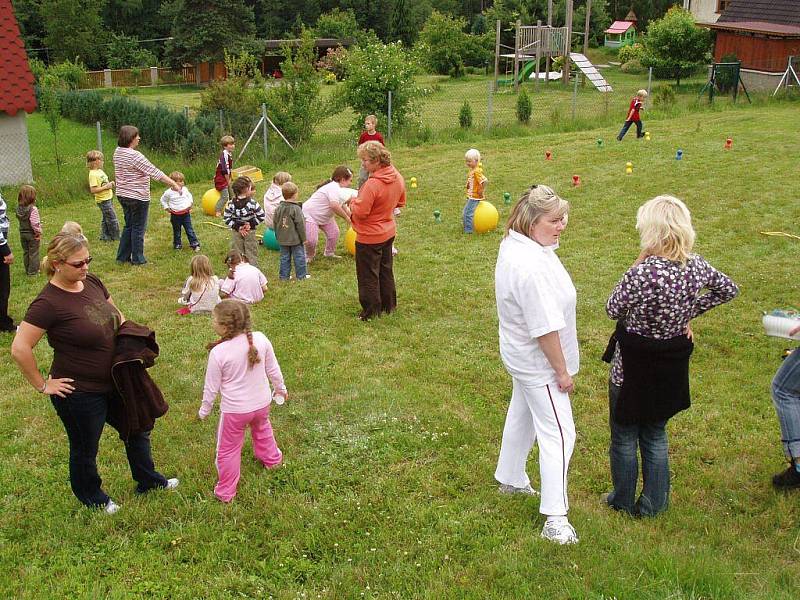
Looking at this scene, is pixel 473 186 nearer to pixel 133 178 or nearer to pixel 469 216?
pixel 469 216

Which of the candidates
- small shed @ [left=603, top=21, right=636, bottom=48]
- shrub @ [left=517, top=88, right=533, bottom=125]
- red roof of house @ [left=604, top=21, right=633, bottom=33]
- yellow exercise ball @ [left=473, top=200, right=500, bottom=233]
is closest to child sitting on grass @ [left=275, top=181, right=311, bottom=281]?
yellow exercise ball @ [left=473, top=200, right=500, bottom=233]

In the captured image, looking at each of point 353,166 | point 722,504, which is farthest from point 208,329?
point 353,166

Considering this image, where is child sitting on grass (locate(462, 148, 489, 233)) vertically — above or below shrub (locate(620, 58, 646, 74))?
below

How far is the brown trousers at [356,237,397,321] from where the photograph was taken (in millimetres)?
7910

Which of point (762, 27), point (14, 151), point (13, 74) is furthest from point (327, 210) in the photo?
point (762, 27)

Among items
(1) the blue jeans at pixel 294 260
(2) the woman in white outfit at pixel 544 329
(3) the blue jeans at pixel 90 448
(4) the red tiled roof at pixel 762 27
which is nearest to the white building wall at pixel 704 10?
(4) the red tiled roof at pixel 762 27

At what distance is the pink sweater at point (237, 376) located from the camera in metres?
4.76

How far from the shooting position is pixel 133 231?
10398mm

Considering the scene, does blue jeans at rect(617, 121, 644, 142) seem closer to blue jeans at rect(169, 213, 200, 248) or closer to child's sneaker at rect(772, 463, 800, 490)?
blue jeans at rect(169, 213, 200, 248)

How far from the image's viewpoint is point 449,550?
4.27 meters

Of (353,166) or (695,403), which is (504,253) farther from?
(353,166)

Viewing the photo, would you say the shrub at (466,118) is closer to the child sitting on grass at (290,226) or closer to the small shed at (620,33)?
the child sitting on grass at (290,226)

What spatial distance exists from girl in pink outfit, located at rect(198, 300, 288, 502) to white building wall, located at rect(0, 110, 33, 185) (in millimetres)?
13097

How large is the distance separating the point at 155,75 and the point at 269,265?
51.2 meters
